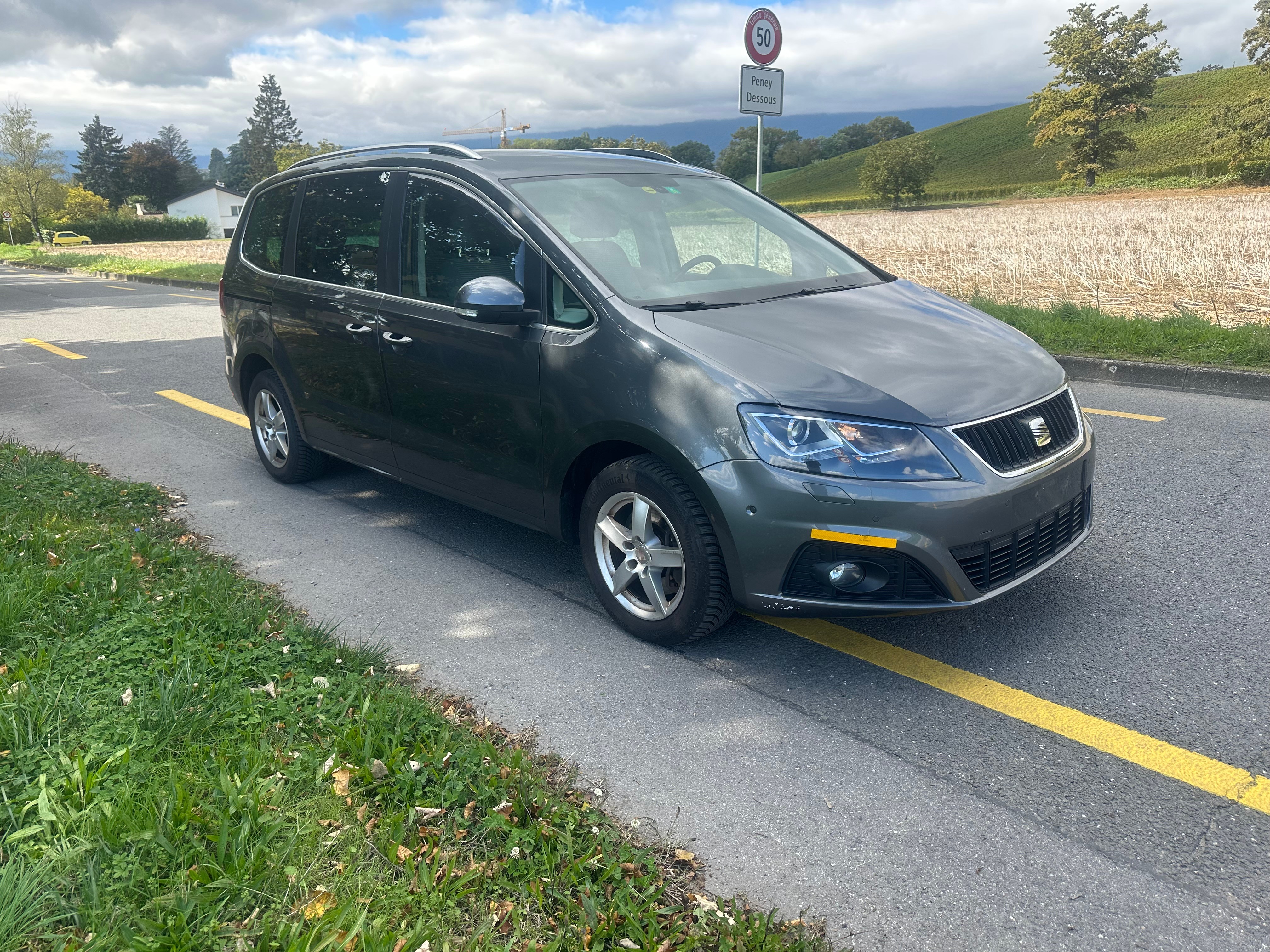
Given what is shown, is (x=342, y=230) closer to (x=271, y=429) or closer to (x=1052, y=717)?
(x=271, y=429)

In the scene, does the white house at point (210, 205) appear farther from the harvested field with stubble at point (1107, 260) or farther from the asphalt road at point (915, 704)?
the asphalt road at point (915, 704)

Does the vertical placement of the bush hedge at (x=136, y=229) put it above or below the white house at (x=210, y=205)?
below

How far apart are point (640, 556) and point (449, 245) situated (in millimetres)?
1662

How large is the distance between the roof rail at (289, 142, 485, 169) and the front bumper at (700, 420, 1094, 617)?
7.00 feet

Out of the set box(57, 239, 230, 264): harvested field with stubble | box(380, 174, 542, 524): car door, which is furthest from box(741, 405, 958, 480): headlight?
box(57, 239, 230, 264): harvested field with stubble

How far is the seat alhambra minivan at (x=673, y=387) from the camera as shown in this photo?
10.1 ft

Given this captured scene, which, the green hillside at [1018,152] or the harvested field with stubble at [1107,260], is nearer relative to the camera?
the harvested field with stubble at [1107,260]

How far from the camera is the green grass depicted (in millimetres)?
2105

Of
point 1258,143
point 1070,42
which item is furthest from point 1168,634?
point 1070,42

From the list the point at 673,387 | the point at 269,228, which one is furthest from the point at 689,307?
the point at 269,228

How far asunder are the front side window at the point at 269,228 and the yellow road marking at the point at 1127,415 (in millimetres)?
5137

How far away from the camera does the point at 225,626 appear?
3.52m

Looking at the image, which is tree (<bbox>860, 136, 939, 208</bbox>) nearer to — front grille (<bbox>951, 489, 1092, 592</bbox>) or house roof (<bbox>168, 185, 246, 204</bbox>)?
house roof (<bbox>168, 185, 246, 204</bbox>)

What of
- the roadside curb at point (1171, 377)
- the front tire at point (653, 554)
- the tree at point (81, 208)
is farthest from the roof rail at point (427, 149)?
the tree at point (81, 208)
